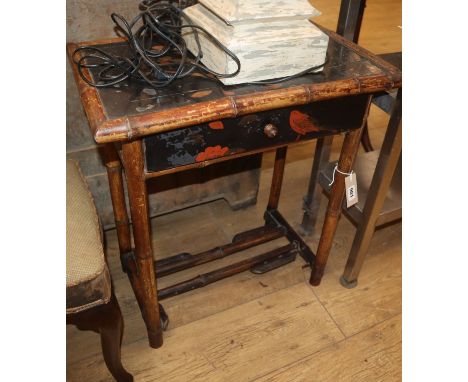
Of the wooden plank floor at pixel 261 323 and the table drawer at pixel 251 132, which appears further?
the wooden plank floor at pixel 261 323

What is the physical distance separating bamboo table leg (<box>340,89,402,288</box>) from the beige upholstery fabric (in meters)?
0.77

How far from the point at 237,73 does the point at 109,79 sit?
0.87ft

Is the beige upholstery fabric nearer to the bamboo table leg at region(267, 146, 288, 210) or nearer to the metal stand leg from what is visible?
the bamboo table leg at region(267, 146, 288, 210)

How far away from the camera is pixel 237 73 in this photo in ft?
2.84

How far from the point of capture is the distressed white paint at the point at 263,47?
860 mm

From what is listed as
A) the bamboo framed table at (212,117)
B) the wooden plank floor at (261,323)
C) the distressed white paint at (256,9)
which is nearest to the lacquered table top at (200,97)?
the bamboo framed table at (212,117)

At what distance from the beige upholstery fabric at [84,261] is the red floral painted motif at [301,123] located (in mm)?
492

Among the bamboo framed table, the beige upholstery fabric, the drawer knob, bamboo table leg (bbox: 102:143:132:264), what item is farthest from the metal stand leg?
the beige upholstery fabric

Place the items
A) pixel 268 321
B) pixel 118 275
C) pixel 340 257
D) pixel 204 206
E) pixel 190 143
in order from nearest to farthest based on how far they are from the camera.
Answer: pixel 190 143
pixel 268 321
pixel 118 275
pixel 340 257
pixel 204 206

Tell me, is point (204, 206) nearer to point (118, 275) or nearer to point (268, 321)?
point (118, 275)

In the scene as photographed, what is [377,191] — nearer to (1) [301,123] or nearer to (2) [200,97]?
(1) [301,123]

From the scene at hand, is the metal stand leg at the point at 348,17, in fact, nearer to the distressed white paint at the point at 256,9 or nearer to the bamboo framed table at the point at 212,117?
the bamboo framed table at the point at 212,117

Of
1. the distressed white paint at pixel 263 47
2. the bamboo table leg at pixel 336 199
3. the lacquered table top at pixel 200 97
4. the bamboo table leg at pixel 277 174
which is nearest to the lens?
the lacquered table top at pixel 200 97

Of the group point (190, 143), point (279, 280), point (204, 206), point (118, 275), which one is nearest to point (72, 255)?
point (190, 143)
